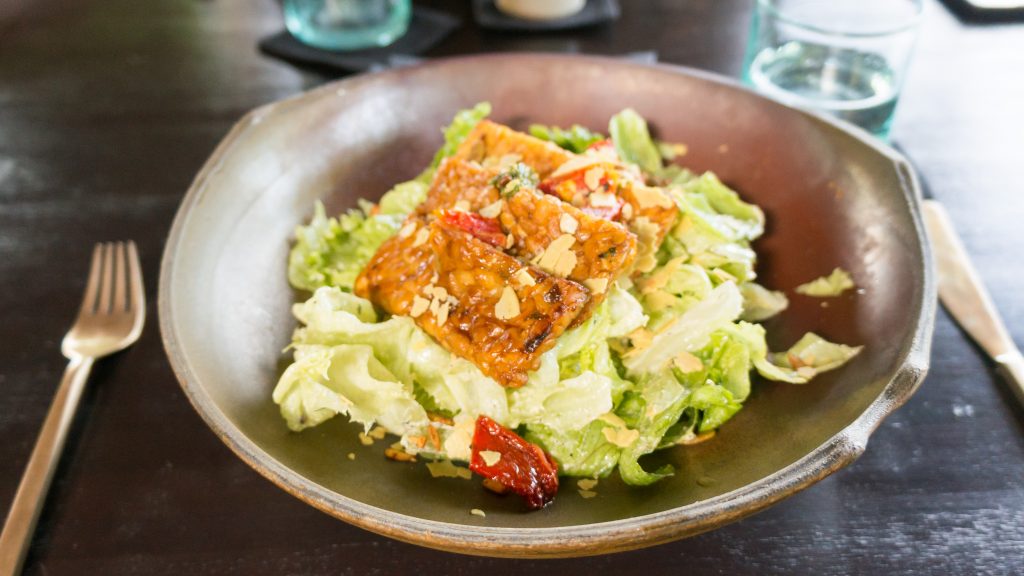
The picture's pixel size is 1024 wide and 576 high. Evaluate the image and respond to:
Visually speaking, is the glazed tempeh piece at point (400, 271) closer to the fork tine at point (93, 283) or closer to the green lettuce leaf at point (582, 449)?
the green lettuce leaf at point (582, 449)

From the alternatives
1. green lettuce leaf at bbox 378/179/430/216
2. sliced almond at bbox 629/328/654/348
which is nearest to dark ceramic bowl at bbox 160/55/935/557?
green lettuce leaf at bbox 378/179/430/216

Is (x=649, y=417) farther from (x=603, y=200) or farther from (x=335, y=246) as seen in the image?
(x=335, y=246)

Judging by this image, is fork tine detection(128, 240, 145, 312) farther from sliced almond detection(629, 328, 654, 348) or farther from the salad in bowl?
sliced almond detection(629, 328, 654, 348)

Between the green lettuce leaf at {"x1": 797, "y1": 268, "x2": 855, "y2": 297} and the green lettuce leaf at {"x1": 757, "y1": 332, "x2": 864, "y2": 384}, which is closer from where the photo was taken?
the green lettuce leaf at {"x1": 757, "y1": 332, "x2": 864, "y2": 384}

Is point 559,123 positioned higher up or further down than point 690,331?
higher up

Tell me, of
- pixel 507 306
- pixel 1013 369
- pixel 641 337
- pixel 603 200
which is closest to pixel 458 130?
pixel 603 200

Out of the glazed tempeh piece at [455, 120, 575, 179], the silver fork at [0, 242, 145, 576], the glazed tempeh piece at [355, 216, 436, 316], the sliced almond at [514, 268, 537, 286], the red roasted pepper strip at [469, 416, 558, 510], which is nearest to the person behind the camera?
the red roasted pepper strip at [469, 416, 558, 510]

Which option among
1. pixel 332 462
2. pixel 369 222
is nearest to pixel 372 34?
pixel 369 222

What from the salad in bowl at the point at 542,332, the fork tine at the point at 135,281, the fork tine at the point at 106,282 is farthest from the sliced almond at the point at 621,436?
the fork tine at the point at 106,282
